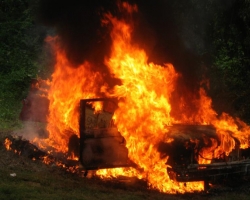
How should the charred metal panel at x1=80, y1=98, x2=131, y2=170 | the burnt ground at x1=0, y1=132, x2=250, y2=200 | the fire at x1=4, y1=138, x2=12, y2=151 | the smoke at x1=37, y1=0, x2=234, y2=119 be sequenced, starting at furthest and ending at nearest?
1. the smoke at x1=37, y1=0, x2=234, y2=119
2. the fire at x1=4, y1=138, x2=12, y2=151
3. the charred metal panel at x1=80, y1=98, x2=131, y2=170
4. the burnt ground at x1=0, y1=132, x2=250, y2=200

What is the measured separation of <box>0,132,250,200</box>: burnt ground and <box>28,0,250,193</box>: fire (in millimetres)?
567

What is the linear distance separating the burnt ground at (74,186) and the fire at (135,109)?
Result: 22.3 inches

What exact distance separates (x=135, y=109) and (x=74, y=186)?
2.94 meters

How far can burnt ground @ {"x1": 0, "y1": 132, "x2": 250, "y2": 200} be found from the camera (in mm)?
7603

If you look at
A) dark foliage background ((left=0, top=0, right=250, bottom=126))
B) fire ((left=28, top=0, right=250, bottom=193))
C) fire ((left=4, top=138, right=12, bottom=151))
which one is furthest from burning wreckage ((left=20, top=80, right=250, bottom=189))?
dark foliage background ((left=0, top=0, right=250, bottom=126))

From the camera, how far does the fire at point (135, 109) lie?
30.0 ft

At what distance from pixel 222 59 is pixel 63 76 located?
7188 millimetres

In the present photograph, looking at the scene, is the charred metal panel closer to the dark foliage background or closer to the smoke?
the smoke

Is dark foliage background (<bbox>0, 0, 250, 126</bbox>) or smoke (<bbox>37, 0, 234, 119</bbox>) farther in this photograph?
dark foliage background (<bbox>0, 0, 250, 126</bbox>)

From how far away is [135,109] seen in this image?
977 centimetres

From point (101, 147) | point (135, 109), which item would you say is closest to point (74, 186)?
point (101, 147)

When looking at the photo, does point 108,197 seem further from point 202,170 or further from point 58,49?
point 58,49

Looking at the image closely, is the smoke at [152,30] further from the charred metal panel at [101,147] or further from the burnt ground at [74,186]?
the burnt ground at [74,186]

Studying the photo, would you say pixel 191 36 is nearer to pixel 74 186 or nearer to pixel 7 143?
pixel 7 143
